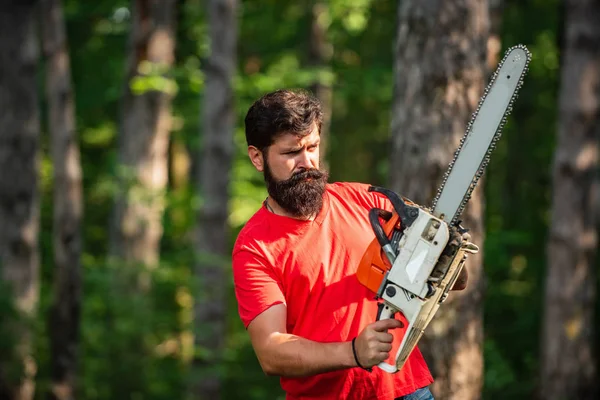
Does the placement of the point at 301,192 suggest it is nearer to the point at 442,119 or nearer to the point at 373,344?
the point at 373,344

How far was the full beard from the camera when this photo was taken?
3543 millimetres

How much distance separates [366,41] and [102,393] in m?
9.68

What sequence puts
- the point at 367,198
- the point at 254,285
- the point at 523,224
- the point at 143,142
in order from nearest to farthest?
the point at 254,285, the point at 367,198, the point at 143,142, the point at 523,224

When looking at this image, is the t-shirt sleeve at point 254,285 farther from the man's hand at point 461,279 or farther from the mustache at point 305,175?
the man's hand at point 461,279

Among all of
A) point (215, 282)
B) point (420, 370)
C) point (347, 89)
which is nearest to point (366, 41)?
point (347, 89)

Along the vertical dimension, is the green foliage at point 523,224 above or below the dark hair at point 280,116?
below

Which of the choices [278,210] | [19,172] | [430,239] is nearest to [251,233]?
[278,210]

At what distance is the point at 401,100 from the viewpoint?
16.3ft

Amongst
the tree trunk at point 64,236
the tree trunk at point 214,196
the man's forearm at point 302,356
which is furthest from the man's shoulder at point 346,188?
the tree trunk at point 64,236

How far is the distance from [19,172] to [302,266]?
753 cm

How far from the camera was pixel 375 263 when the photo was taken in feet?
11.1

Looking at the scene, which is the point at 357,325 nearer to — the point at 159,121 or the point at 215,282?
the point at 215,282

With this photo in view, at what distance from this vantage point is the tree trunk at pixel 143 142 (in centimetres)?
1227

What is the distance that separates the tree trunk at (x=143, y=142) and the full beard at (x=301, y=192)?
28.4 ft
